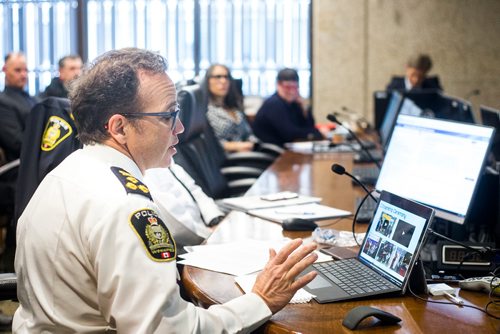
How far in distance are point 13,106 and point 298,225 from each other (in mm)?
3542

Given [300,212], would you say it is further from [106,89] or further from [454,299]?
[106,89]

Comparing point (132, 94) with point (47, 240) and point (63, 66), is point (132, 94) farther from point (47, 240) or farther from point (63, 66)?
point (63, 66)

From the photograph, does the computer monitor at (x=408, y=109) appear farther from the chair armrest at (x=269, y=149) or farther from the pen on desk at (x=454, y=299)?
the pen on desk at (x=454, y=299)

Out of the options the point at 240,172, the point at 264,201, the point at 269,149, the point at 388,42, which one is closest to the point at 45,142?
the point at 264,201

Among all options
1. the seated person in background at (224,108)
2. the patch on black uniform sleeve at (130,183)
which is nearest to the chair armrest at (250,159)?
the seated person in background at (224,108)

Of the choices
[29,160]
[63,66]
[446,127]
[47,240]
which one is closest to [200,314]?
[47,240]

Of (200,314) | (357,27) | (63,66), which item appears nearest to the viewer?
(200,314)

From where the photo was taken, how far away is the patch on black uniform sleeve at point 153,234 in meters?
1.37

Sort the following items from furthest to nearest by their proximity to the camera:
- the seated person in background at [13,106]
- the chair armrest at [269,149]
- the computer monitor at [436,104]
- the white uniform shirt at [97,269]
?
the chair armrest at [269,149] → the seated person in background at [13,106] → the computer monitor at [436,104] → the white uniform shirt at [97,269]

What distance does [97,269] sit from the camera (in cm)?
139

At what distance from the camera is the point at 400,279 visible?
1636 mm

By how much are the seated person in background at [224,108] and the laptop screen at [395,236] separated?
381cm

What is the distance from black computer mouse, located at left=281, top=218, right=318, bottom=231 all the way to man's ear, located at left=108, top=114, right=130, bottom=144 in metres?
0.88

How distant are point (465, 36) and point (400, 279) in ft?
23.9
